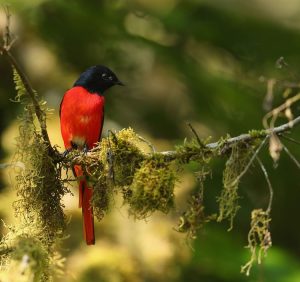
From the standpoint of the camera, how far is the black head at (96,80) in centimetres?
692

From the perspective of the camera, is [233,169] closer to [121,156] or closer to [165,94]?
[121,156]

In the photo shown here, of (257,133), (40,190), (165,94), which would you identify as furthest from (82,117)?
(165,94)

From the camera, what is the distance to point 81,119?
6.52m

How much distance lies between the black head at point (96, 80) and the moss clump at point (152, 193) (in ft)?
8.93

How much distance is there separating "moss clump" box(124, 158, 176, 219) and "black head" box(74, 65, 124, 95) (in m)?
2.72

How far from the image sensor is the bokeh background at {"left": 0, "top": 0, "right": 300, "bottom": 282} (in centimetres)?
803

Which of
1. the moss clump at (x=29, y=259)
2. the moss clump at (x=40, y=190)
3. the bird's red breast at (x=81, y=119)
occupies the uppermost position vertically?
the bird's red breast at (x=81, y=119)

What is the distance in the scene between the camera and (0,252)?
4.45 meters

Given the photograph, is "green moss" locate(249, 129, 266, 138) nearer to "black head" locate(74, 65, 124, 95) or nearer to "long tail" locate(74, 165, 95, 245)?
"long tail" locate(74, 165, 95, 245)

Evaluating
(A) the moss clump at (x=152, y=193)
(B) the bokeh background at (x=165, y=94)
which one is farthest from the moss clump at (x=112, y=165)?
(B) the bokeh background at (x=165, y=94)

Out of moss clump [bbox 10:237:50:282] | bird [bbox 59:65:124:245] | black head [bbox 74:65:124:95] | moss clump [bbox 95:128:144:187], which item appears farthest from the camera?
black head [bbox 74:65:124:95]

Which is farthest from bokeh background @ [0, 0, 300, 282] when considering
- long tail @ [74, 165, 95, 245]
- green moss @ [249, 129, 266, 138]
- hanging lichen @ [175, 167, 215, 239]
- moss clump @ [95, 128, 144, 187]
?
hanging lichen @ [175, 167, 215, 239]

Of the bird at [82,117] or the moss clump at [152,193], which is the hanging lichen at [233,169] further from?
the bird at [82,117]

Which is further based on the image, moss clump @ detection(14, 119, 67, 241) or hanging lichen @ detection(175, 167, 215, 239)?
moss clump @ detection(14, 119, 67, 241)
